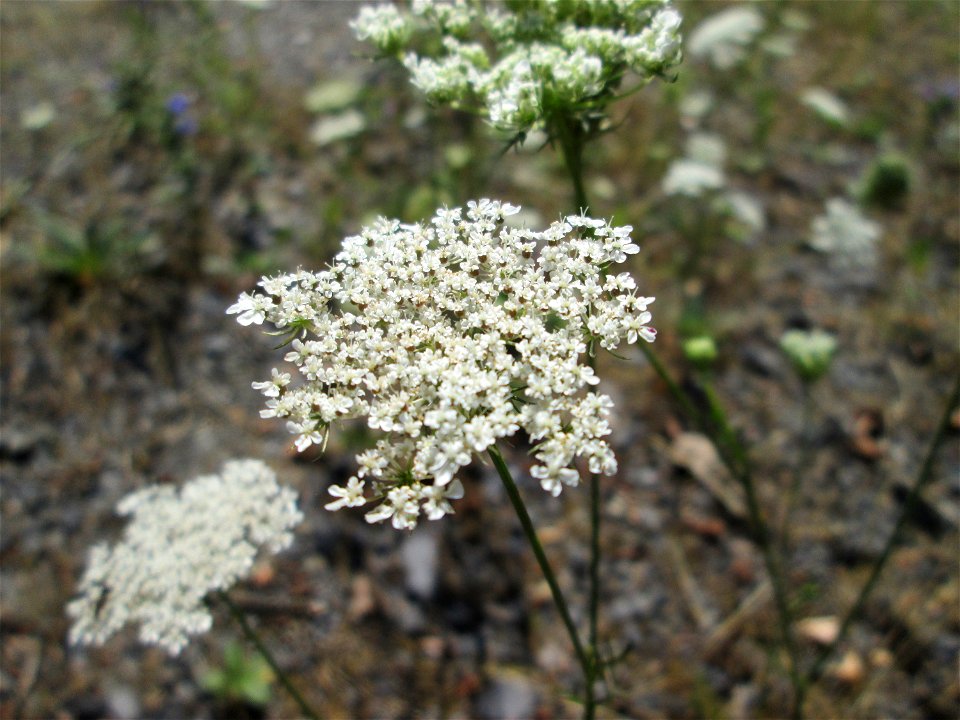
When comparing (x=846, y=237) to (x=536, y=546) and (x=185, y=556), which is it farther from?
(x=185, y=556)

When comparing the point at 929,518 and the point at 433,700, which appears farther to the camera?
the point at 929,518

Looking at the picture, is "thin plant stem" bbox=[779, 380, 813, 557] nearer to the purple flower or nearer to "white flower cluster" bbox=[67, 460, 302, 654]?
"white flower cluster" bbox=[67, 460, 302, 654]

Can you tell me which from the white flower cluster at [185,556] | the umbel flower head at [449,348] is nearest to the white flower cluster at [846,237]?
the umbel flower head at [449,348]

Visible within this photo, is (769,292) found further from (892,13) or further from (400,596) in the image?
(892,13)

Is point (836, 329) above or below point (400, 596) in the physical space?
above

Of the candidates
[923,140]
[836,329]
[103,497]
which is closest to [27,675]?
[103,497]

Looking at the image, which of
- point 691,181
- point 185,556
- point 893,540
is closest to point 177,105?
point 691,181

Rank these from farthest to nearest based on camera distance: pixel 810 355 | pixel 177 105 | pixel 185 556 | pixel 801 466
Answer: pixel 177 105 < pixel 801 466 < pixel 810 355 < pixel 185 556

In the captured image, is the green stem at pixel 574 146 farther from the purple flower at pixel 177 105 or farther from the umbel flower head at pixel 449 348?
the purple flower at pixel 177 105
